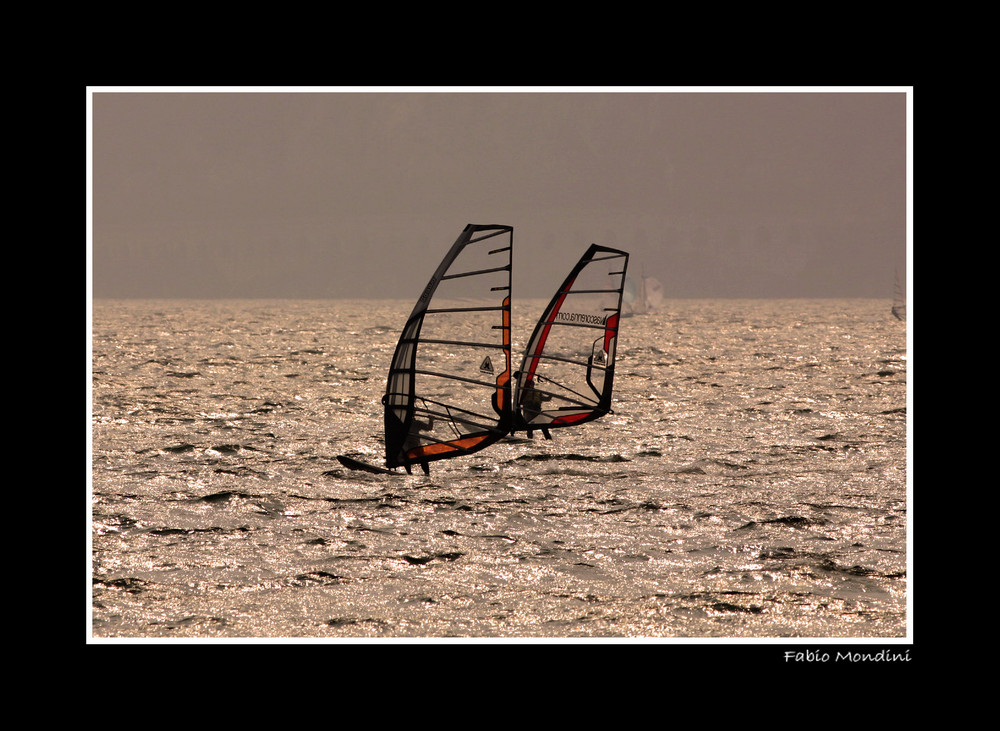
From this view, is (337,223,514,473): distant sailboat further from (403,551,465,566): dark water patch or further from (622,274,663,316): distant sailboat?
(622,274,663,316): distant sailboat

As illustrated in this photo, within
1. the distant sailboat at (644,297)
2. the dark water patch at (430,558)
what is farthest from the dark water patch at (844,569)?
the distant sailboat at (644,297)

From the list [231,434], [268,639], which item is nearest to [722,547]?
[268,639]

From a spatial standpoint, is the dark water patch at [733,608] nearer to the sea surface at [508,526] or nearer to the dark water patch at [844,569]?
the sea surface at [508,526]

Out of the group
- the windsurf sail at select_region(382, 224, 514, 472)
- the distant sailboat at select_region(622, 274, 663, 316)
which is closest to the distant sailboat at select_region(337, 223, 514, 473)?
the windsurf sail at select_region(382, 224, 514, 472)

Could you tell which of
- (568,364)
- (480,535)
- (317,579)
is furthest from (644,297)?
(317,579)

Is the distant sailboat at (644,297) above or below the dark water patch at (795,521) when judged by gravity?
above

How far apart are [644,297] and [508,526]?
4288cm

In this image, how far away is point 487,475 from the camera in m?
7.81

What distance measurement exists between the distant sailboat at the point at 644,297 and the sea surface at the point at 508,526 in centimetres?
3404

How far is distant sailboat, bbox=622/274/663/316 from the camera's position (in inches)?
1828

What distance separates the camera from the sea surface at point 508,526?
15.9 ft

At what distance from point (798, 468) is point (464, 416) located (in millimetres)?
3217

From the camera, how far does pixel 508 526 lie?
6.45 meters

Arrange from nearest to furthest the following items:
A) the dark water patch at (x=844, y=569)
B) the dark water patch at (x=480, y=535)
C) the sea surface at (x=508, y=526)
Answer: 1. the sea surface at (x=508, y=526)
2. the dark water patch at (x=844, y=569)
3. the dark water patch at (x=480, y=535)
